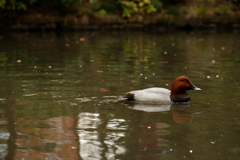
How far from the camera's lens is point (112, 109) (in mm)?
7926

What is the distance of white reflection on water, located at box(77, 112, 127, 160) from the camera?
5.69m

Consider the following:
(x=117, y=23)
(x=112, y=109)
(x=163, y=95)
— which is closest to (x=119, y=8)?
(x=117, y=23)

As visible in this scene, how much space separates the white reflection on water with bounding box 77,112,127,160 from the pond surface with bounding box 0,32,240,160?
12 millimetres

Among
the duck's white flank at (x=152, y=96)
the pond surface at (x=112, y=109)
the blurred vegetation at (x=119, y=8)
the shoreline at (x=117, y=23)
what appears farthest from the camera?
the blurred vegetation at (x=119, y=8)

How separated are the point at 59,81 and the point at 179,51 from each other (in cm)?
752

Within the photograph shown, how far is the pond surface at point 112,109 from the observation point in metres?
5.88

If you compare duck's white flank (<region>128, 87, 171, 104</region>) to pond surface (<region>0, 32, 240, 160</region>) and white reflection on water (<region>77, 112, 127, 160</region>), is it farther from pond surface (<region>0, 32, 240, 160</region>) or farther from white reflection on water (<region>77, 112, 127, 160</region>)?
white reflection on water (<region>77, 112, 127, 160</region>)

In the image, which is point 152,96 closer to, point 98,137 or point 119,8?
point 98,137

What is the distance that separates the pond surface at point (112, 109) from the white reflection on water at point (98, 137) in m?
0.01

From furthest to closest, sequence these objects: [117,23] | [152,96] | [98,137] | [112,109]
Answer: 1. [117,23]
2. [152,96]
3. [112,109]
4. [98,137]

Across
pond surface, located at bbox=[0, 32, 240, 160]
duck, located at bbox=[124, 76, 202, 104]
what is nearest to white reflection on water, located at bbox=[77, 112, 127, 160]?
pond surface, located at bbox=[0, 32, 240, 160]

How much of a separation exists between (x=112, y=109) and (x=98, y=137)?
1606mm

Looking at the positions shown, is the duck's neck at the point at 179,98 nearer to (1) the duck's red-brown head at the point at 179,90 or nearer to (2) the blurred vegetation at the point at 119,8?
(1) the duck's red-brown head at the point at 179,90

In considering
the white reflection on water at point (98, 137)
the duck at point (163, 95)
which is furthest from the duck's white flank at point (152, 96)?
the white reflection on water at point (98, 137)
